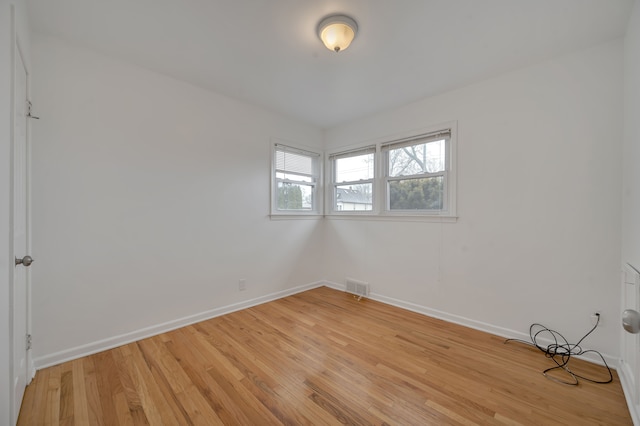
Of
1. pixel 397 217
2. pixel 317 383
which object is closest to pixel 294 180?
pixel 397 217

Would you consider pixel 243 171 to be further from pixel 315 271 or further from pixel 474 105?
pixel 474 105

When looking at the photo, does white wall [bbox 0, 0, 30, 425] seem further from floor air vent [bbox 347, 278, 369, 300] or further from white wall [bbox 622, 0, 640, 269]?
white wall [bbox 622, 0, 640, 269]

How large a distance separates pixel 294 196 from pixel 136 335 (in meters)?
2.50

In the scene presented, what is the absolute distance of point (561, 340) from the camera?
88.8 inches

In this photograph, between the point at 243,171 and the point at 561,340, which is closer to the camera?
the point at 561,340

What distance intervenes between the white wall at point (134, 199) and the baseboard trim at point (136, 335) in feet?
0.10

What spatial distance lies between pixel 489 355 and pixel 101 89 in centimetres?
413

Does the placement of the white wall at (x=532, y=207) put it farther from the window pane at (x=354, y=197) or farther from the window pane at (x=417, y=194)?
the window pane at (x=354, y=197)

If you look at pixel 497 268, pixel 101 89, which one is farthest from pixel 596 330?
pixel 101 89

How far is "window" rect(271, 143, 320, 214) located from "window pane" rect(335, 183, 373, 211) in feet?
1.30

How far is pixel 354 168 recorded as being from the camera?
400cm

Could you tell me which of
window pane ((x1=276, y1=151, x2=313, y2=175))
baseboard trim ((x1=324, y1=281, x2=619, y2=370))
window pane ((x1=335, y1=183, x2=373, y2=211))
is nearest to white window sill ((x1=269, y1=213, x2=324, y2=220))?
window pane ((x1=335, y1=183, x2=373, y2=211))

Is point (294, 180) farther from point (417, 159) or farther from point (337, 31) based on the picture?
point (337, 31)

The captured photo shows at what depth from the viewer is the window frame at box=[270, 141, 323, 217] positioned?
361 centimetres
